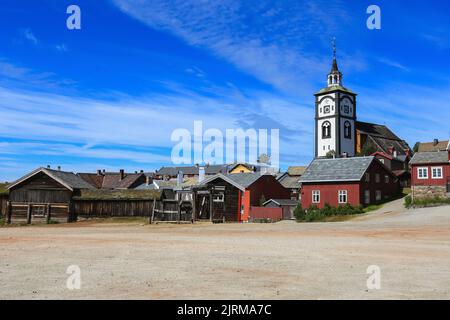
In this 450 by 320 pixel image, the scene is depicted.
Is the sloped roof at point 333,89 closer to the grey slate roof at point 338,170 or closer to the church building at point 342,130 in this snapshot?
the church building at point 342,130

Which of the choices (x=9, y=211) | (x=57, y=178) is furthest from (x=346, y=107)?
(x=9, y=211)

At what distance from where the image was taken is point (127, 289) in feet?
36.7

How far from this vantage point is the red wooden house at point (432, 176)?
55031 mm

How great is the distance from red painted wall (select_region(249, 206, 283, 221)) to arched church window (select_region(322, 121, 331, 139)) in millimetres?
54512

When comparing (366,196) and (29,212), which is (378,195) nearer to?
(366,196)

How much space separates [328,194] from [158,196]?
66.8ft

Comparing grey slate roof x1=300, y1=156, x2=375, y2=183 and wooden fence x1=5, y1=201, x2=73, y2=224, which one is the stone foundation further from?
wooden fence x1=5, y1=201, x2=73, y2=224

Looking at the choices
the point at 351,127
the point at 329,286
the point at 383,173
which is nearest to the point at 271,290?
the point at 329,286

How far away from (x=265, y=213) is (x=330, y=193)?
8.13 m

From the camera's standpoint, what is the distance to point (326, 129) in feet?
358

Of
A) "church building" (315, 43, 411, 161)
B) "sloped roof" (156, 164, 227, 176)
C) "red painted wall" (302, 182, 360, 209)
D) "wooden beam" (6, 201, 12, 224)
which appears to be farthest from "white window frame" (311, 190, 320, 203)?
"sloped roof" (156, 164, 227, 176)

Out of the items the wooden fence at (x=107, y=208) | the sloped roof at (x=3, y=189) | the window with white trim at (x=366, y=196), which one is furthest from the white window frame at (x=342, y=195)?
the sloped roof at (x=3, y=189)

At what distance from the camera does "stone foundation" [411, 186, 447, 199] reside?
2156 inches
